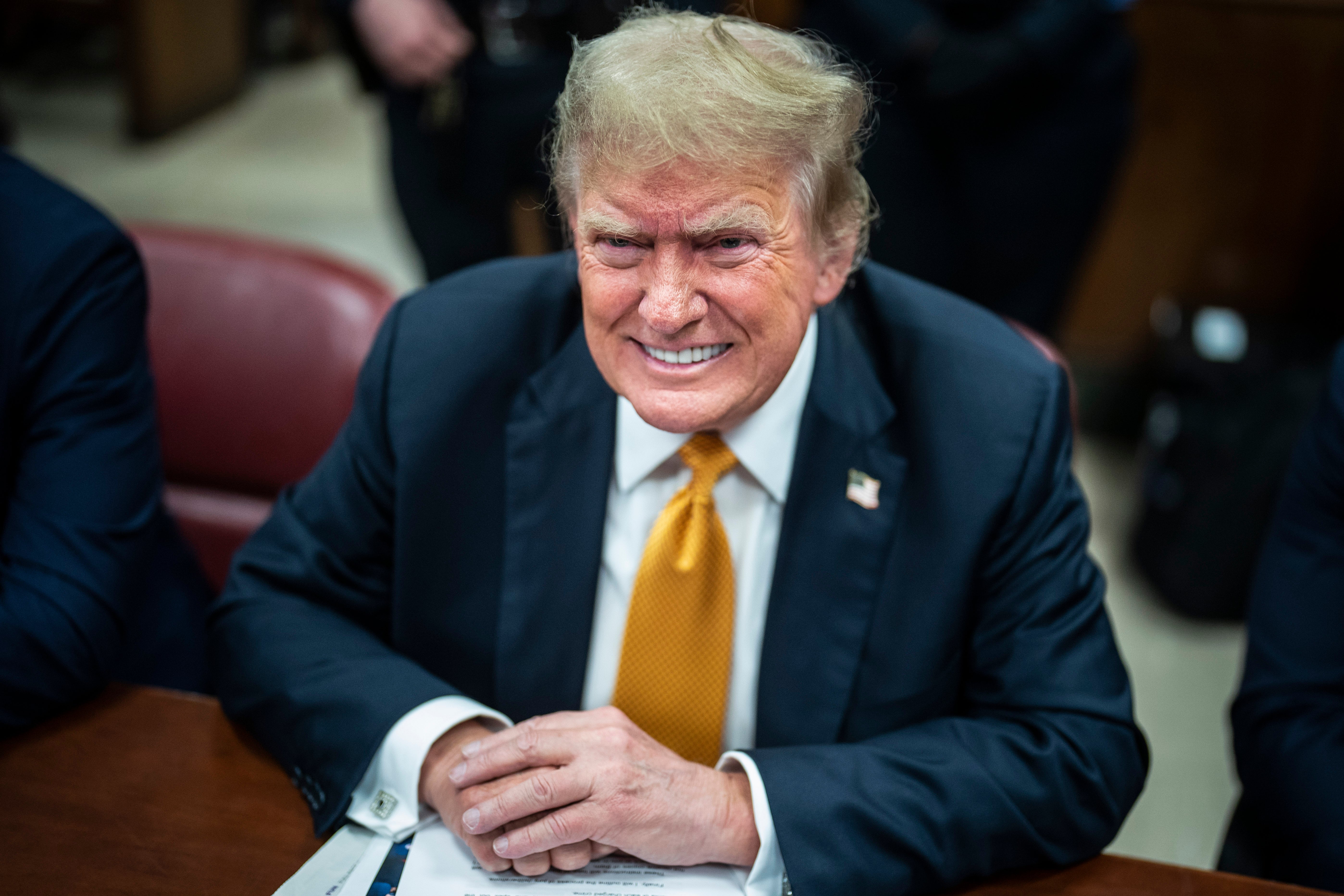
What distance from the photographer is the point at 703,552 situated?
1.32 metres

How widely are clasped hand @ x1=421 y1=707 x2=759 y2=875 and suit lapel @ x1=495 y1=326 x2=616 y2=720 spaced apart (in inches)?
6.8

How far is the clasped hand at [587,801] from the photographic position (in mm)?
1110

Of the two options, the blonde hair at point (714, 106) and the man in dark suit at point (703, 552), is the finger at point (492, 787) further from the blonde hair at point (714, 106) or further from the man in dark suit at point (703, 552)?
the blonde hair at point (714, 106)

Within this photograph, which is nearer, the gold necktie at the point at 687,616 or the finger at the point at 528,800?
the finger at the point at 528,800

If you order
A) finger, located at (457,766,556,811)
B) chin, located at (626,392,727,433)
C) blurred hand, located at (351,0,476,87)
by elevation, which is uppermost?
blurred hand, located at (351,0,476,87)

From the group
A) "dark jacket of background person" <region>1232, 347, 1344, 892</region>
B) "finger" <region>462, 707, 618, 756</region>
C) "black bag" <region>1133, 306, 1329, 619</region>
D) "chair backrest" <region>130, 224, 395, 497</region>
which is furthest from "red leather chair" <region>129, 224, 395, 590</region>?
"black bag" <region>1133, 306, 1329, 619</region>

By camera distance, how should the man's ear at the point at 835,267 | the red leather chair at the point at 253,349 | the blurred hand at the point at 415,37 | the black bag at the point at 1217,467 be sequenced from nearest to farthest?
the man's ear at the point at 835,267, the red leather chair at the point at 253,349, the blurred hand at the point at 415,37, the black bag at the point at 1217,467

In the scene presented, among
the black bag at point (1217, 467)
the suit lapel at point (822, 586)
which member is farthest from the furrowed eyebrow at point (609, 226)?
the black bag at point (1217, 467)

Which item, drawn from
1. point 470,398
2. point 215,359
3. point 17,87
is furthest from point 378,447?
point 17,87

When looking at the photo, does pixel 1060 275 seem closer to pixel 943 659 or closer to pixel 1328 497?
pixel 1328 497

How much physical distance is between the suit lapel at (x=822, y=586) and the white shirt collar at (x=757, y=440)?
2 cm

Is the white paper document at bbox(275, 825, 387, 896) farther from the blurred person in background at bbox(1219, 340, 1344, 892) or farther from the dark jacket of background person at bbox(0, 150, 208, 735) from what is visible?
the blurred person in background at bbox(1219, 340, 1344, 892)

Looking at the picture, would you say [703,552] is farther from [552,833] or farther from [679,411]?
[552,833]

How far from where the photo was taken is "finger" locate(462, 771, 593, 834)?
1110mm
